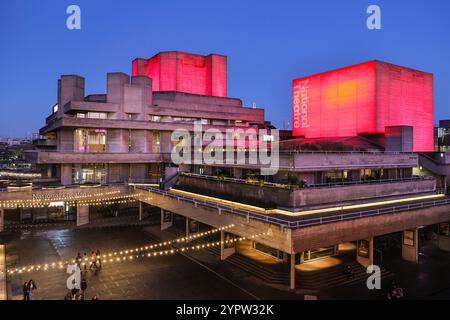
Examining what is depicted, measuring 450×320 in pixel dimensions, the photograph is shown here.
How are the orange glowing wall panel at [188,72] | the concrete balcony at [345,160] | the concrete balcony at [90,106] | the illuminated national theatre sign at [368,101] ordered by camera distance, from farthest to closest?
1. the orange glowing wall panel at [188,72]
2. the concrete balcony at [90,106]
3. the illuminated national theatre sign at [368,101]
4. the concrete balcony at [345,160]

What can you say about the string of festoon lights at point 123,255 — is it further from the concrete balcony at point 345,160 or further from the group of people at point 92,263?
the concrete balcony at point 345,160

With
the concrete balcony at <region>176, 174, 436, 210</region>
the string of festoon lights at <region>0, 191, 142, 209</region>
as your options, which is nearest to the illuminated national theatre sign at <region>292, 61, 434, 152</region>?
the concrete balcony at <region>176, 174, 436, 210</region>

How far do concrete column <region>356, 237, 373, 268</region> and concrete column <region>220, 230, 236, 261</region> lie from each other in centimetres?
1051

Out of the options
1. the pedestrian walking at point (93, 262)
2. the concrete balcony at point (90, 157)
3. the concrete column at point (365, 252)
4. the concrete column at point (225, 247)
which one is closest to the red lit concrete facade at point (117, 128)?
the concrete balcony at point (90, 157)

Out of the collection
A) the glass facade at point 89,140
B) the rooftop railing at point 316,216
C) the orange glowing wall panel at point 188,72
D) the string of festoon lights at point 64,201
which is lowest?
the string of festoon lights at point 64,201

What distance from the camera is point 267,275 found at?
24.2 meters

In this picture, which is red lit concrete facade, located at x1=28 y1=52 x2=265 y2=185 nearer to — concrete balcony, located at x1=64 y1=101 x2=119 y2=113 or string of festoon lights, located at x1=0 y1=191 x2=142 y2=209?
concrete balcony, located at x1=64 y1=101 x2=119 y2=113

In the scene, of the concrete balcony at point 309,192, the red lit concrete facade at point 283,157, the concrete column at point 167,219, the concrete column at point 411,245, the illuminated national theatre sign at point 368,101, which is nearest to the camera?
the red lit concrete facade at point 283,157

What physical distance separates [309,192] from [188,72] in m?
48.6

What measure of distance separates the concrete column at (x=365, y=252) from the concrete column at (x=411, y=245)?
18.4ft

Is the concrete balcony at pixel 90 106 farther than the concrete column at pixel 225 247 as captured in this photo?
Yes

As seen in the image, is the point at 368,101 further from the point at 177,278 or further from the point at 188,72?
the point at 177,278

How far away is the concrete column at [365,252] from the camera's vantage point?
25.9 m
